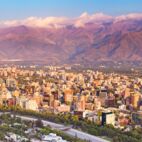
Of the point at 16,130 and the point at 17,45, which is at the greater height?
the point at 17,45

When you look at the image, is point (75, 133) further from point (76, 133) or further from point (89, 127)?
point (89, 127)

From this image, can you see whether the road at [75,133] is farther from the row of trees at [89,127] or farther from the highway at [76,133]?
the row of trees at [89,127]

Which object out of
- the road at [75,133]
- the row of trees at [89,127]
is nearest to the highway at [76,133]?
the road at [75,133]

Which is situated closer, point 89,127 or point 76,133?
point 76,133

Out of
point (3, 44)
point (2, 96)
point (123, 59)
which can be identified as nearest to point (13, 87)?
point (2, 96)

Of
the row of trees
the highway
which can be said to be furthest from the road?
the row of trees

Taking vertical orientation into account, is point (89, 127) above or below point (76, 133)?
above

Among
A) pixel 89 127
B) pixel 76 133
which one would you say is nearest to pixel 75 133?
pixel 76 133

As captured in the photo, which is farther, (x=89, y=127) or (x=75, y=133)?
(x=89, y=127)

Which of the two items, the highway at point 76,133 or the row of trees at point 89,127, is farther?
the highway at point 76,133

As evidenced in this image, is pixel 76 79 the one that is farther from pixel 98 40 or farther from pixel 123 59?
pixel 98 40

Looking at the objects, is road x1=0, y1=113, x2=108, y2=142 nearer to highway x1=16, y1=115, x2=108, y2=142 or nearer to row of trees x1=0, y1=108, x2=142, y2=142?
highway x1=16, y1=115, x2=108, y2=142
